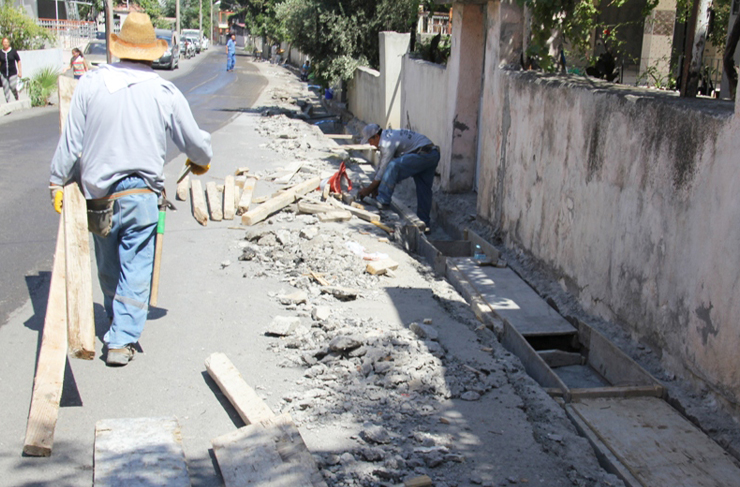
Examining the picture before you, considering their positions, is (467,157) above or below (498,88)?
below

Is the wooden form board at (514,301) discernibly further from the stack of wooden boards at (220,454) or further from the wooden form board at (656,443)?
the stack of wooden boards at (220,454)

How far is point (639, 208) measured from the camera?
559 cm

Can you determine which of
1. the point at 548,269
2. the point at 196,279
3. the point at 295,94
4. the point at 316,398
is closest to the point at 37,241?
the point at 196,279

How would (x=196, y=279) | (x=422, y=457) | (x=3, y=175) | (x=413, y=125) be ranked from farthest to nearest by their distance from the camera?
(x=413, y=125) → (x=3, y=175) → (x=196, y=279) → (x=422, y=457)

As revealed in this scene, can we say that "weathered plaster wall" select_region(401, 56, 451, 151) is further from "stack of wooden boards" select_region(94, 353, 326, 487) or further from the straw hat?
"stack of wooden boards" select_region(94, 353, 326, 487)

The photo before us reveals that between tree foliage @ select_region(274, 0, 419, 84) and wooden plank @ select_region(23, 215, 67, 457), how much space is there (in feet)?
53.4

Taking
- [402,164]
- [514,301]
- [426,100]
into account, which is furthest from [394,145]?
[514,301]

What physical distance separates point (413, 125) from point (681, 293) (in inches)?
387

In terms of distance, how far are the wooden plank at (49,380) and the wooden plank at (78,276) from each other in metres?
0.09

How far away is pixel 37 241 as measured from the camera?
767 centimetres

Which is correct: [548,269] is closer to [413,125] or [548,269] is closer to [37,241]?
[37,241]

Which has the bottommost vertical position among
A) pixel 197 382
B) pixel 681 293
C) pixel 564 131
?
pixel 197 382

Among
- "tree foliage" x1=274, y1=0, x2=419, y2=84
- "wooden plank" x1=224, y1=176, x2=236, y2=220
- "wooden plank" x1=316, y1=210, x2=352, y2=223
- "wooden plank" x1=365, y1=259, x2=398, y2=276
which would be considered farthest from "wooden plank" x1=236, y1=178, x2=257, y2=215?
"tree foliage" x1=274, y1=0, x2=419, y2=84

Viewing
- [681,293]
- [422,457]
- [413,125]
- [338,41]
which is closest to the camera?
[422,457]
